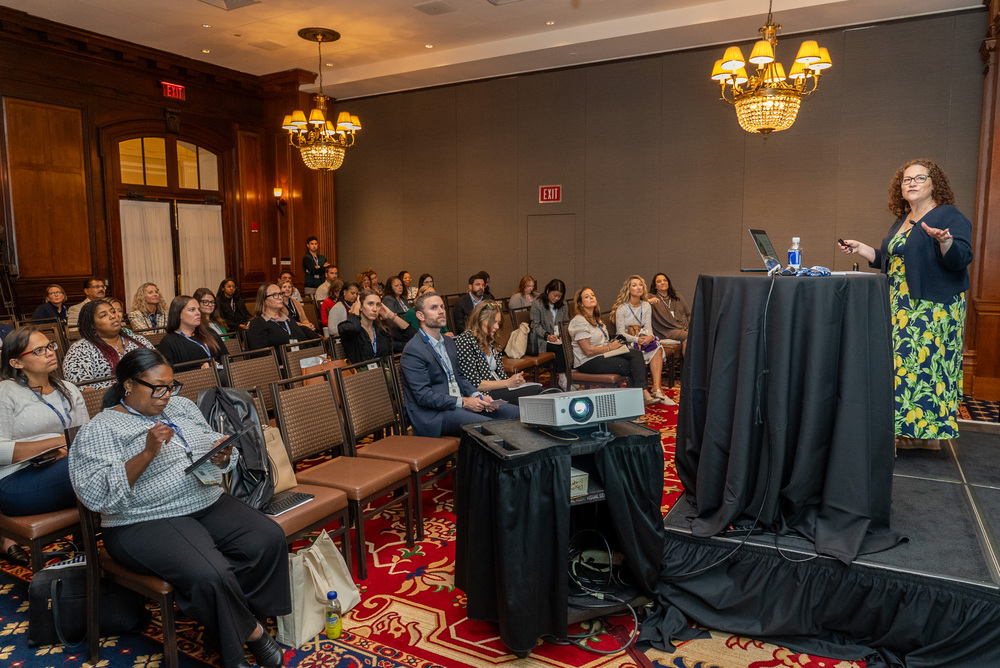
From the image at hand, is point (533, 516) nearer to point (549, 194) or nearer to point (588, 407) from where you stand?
point (588, 407)

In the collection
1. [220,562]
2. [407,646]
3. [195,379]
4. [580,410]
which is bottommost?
[407,646]

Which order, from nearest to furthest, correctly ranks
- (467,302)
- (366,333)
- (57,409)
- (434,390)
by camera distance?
(57,409), (434,390), (366,333), (467,302)

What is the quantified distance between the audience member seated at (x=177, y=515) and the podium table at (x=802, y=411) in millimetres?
1700

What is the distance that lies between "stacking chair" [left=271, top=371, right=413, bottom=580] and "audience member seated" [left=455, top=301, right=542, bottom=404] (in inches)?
40.1

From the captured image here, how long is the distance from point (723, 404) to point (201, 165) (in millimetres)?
9942

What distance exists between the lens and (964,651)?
7.29ft

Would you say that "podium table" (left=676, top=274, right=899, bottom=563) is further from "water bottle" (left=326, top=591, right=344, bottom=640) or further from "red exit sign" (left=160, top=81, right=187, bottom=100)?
"red exit sign" (left=160, top=81, right=187, bottom=100)

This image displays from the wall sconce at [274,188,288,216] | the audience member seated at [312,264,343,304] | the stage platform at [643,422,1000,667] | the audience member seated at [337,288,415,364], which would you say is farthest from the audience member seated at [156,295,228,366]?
the wall sconce at [274,188,288,216]

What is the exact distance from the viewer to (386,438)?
380cm

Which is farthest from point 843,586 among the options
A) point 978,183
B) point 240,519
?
point 978,183

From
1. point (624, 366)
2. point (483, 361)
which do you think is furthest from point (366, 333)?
point (624, 366)

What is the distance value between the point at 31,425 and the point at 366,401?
1.56 m

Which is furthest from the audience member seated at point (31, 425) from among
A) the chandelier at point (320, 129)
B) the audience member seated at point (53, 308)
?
the chandelier at point (320, 129)

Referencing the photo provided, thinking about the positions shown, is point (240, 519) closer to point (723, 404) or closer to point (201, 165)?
point (723, 404)
